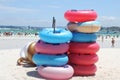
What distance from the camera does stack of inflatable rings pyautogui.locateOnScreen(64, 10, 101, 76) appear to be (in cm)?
1242

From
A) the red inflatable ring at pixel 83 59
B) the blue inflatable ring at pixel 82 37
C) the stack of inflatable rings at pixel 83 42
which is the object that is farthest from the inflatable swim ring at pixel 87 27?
the red inflatable ring at pixel 83 59

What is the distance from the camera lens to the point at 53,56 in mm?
11602

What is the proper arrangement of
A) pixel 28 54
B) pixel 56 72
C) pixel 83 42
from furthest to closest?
pixel 28 54, pixel 83 42, pixel 56 72

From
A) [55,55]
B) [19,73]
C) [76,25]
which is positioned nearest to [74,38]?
[76,25]

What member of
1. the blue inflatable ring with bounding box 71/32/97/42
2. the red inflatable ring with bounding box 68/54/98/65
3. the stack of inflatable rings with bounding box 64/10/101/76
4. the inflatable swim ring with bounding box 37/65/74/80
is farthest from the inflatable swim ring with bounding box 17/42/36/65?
the inflatable swim ring with bounding box 37/65/74/80

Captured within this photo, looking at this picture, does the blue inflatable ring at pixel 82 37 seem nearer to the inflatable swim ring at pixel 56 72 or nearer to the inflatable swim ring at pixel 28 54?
the inflatable swim ring at pixel 56 72

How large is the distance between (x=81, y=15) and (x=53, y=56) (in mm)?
2134

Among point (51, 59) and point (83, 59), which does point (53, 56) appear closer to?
point (51, 59)

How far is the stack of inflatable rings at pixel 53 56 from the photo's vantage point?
37.8 ft

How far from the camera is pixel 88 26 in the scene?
40.6 ft

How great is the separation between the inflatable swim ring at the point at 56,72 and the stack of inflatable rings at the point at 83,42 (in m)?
0.96

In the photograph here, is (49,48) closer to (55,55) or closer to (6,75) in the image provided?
(55,55)

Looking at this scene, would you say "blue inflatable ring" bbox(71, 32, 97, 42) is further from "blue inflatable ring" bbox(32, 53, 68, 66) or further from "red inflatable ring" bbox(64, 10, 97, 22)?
"blue inflatable ring" bbox(32, 53, 68, 66)

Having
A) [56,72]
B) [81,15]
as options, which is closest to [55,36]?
[56,72]
